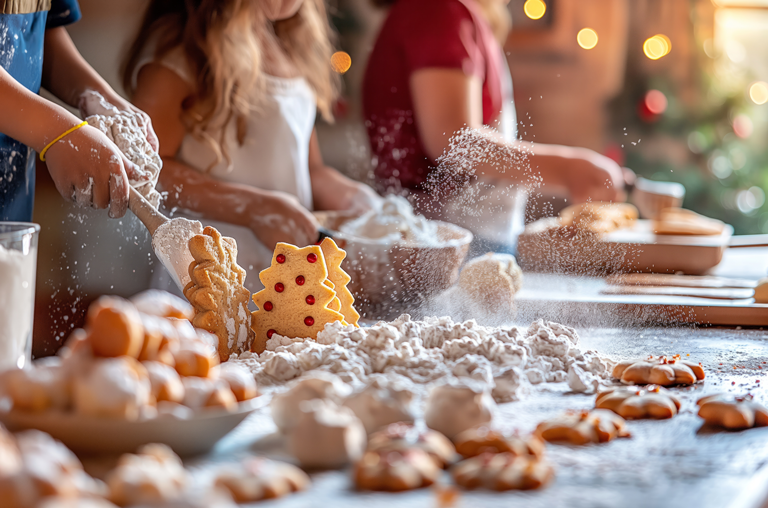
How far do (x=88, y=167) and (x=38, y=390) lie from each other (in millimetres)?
365

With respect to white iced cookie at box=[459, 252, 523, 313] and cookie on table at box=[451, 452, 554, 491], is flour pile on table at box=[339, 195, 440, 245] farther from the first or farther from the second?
cookie on table at box=[451, 452, 554, 491]

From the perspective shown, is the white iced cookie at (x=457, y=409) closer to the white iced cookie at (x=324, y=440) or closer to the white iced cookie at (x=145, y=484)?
the white iced cookie at (x=324, y=440)

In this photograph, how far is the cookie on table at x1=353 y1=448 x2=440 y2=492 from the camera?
1.56 ft

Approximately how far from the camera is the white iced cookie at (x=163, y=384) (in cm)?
53

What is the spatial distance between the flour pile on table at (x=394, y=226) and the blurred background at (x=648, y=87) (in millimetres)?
1769

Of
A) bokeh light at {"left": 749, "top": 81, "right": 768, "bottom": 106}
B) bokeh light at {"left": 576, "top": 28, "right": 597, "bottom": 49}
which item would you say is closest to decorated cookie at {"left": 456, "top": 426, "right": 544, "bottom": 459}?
bokeh light at {"left": 576, "top": 28, "right": 597, "bottom": 49}

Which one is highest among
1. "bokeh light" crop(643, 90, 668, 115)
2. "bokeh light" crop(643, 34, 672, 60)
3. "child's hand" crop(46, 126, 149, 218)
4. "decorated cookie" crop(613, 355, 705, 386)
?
"bokeh light" crop(643, 34, 672, 60)

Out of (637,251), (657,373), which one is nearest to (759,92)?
(637,251)

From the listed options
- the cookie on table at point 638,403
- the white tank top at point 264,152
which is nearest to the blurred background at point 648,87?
the white tank top at point 264,152

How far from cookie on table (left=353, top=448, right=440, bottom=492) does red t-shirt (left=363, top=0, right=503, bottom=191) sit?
1092 mm

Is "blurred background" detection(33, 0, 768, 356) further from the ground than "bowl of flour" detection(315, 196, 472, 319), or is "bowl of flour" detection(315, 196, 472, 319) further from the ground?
"blurred background" detection(33, 0, 768, 356)

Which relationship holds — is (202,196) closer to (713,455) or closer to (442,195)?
(442,195)

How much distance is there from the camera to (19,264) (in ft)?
2.02

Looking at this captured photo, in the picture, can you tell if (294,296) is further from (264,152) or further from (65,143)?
(264,152)
